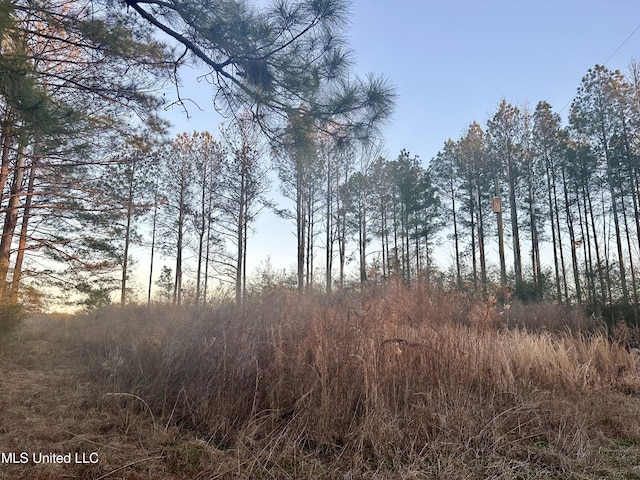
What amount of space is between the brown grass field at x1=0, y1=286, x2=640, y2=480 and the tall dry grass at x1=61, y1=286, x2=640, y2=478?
1cm

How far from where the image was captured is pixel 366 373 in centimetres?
287

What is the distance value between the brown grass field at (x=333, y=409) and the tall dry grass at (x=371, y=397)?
0.5 inches

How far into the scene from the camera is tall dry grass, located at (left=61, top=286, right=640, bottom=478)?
7.87 ft

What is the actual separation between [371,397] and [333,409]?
1.02 feet

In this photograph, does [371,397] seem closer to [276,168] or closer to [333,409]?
[333,409]

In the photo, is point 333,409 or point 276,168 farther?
point 276,168

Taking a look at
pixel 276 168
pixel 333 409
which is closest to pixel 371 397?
pixel 333 409

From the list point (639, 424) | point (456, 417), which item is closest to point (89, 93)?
point (456, 417)

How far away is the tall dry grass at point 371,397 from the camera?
240 cm

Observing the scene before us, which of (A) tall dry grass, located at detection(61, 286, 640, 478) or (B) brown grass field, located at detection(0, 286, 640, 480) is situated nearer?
(B) brown grass field, located at detection(0, 286, 640, 480)

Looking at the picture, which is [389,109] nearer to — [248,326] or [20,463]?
[248,326]

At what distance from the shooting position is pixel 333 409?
2723 mm

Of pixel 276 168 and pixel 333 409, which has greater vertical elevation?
pixel 276 168

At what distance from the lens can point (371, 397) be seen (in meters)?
2.79
